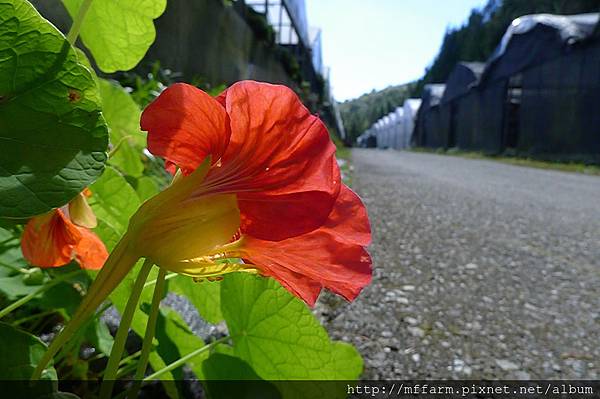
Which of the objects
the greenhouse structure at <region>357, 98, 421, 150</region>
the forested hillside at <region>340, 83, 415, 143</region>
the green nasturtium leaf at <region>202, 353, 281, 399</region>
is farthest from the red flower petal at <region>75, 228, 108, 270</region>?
the forested hillside at <region>340, 83, 415, 143</region>

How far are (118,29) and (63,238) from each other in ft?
0.53

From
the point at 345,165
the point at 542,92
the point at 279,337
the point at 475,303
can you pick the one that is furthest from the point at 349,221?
the point at 542,92

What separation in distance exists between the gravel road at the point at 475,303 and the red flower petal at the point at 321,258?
474 mm

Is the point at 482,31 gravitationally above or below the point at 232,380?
above

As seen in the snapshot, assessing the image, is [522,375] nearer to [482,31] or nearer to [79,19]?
[79,19]

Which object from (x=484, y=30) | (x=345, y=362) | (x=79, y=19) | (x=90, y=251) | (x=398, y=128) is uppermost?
(x=484, y=30)

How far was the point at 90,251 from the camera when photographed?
14.3 inches

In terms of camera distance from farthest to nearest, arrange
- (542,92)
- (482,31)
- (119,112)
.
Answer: (482,31)
(542,92)
(119,112)

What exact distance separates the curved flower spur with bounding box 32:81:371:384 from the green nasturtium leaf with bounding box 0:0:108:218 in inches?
1.1

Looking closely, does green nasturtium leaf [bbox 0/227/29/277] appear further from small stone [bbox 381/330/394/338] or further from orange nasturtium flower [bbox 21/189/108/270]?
small stone [bbox 381/330/394/338]

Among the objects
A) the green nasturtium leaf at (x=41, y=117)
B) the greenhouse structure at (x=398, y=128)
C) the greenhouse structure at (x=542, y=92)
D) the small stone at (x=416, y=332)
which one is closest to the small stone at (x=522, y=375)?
the small stone at (x=416, y=332)

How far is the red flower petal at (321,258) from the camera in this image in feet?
0.87

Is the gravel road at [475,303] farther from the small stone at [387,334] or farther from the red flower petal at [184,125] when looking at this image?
the red flower petal at [184,125]

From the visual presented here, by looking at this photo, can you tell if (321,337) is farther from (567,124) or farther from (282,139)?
(567,124)
